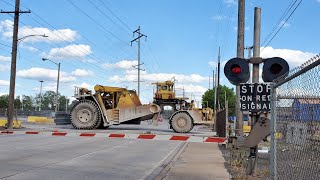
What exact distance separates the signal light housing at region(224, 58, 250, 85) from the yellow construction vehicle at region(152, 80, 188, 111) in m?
22.0

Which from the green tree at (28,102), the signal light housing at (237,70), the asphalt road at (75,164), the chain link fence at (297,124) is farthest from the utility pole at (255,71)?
the green tree at (28,102)

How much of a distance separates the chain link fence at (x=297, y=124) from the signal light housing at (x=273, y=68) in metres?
1.99

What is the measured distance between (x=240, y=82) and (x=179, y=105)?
2241 cm

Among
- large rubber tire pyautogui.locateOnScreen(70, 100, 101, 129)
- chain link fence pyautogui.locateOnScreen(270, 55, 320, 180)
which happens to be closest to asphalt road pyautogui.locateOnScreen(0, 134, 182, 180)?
chain link fence pyautogui.locateOnScreen(270, 55, 320, 180)

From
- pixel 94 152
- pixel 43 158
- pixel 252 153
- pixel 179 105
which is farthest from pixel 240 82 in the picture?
pixel 179 105

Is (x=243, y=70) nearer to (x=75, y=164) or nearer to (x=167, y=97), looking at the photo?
(x=75, y=164)

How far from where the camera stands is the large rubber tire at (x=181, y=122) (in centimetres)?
2784

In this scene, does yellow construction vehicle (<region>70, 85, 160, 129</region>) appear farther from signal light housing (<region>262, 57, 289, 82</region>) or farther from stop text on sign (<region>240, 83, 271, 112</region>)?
signal light housing (<region>262, 57, 289, 82</region>)

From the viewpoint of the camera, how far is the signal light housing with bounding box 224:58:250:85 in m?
8.69

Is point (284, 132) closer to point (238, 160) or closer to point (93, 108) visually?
point (238, 160)

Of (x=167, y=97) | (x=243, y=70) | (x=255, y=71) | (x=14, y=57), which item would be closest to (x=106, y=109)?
(x=167, y=97)

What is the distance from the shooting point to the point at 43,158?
13562 mm

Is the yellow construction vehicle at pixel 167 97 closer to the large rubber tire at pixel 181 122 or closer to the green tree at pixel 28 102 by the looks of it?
the large rubber tire at pixel 181 122

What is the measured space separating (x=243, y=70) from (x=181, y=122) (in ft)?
64.1
